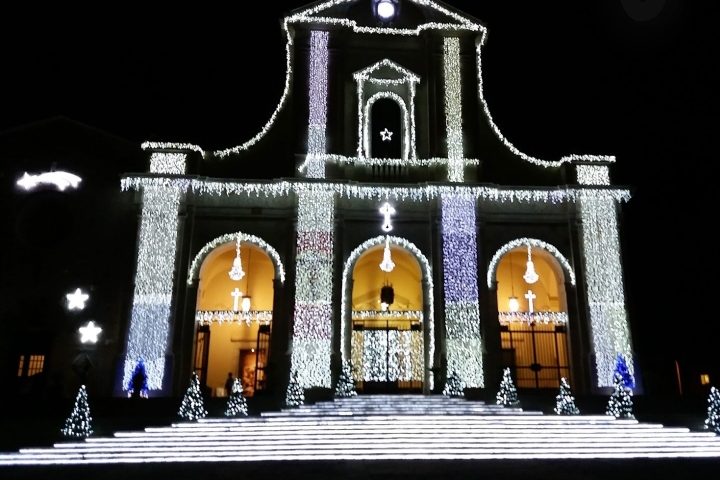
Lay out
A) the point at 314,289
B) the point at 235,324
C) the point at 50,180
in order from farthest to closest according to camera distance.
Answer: the point at 235,324
the point at 50,180
the point at 314,289

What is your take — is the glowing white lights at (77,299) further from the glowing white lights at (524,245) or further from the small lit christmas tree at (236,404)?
the glowing white lights at (524,245)

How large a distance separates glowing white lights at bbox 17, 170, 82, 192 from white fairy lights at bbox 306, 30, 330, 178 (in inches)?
373

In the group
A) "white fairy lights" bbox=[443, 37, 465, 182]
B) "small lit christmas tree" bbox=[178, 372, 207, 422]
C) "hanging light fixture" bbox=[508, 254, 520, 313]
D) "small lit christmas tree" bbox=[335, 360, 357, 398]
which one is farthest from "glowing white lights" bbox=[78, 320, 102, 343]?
"hanging light fixture" bbox=[508, 254, 520, 313]

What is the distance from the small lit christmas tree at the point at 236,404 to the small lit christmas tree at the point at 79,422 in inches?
144

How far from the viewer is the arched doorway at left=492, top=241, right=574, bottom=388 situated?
27.1 metres

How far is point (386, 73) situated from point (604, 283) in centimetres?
1253

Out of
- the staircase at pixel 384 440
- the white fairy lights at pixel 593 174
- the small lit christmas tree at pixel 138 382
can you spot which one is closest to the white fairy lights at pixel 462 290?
the white fairy lights at pixel 593 174

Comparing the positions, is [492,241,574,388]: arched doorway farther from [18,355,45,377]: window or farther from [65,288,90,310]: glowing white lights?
[18,355,45,377]: window

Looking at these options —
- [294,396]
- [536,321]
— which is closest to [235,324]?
[294,396]

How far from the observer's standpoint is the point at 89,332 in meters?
25.2

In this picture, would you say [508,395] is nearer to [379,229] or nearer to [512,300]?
[379,229]

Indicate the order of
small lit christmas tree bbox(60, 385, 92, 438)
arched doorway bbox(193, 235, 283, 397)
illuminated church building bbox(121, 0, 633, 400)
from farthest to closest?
arched doorway bbox(193, 235, 283, 397) → illuminated church building bbox(121, 0, 633, 400) → small lit christmas tree bbox(60, 385, 92, 438)

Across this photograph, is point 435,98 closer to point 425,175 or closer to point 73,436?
point 425,175

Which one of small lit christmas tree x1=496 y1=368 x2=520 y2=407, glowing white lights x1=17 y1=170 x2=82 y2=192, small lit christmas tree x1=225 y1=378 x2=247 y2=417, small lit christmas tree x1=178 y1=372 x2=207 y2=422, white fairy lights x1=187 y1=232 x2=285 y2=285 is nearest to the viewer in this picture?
small lit christmas tree x1=178 y1=372 x2=207 y2=422
